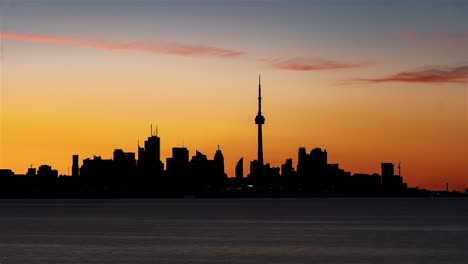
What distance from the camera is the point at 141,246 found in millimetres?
108750

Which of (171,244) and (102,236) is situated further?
(102,236)

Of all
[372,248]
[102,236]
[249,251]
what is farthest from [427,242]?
[102,236]

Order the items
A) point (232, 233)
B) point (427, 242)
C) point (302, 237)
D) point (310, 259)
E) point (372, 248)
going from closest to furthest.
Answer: point (310, 259) → point (372, 248) → point (427, 242) → point (302, 237) → point (232, 233)

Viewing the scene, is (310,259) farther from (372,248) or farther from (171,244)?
(171,244)

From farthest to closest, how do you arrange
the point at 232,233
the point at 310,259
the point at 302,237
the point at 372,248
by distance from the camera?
the point at 232,233 → the point at 302,237 → the point at 372,248 → the point at 310,259

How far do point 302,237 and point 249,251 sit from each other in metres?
28.8

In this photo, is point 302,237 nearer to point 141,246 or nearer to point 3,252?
point 141,246

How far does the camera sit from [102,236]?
5162 inches

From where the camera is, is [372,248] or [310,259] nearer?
[310,259]

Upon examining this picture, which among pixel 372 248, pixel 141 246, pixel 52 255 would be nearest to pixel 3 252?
pixel 52 255

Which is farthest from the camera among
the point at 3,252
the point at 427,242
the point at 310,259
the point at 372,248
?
the point at 427,242

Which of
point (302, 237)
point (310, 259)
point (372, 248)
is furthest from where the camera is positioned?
point (302, 237)

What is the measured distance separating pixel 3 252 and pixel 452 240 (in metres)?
60.8

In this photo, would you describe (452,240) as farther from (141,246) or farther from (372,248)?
(141,246)
